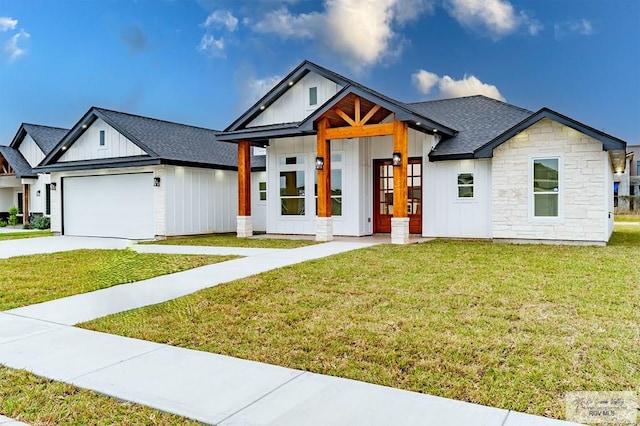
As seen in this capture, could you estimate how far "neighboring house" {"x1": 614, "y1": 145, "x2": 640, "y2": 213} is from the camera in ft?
119

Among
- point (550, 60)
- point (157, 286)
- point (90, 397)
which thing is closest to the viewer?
point (90, 397)

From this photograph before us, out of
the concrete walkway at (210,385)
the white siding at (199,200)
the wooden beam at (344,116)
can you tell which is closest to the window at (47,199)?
the white siding at (199,200)

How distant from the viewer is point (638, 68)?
1149 inches

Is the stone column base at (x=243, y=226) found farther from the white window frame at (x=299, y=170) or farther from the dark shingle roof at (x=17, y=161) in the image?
the dark shingle roof at (x=17, y=161)

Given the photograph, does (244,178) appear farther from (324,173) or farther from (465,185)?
(465,185)

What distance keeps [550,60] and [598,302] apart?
995 inches

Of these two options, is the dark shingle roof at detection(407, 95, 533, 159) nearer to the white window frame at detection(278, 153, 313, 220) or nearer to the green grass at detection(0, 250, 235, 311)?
the white window frame at detection(278, 153, 313, 220)

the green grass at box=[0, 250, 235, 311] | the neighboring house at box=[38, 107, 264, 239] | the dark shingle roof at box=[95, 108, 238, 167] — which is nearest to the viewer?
the green grass at box=[0, 250, 235, 311]

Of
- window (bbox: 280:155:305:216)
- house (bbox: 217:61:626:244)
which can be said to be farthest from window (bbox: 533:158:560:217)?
window (bbox: 280:155:305:216)

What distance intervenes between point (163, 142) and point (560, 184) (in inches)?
515

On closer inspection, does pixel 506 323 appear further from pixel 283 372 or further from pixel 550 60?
pixel 550 60

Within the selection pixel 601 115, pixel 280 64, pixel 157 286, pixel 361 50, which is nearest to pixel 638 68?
pixel 601 115

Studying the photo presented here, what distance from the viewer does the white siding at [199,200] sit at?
51.8 ft

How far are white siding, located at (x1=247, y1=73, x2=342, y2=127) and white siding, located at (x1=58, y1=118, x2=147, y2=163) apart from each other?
178 inches
